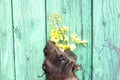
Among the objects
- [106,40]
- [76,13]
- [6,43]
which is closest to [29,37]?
[6,43]

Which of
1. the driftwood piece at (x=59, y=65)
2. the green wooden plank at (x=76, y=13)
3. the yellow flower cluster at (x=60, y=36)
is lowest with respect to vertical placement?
the driftwood piece at (x=59, y=65)

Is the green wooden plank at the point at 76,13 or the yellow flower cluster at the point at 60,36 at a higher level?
the green wooden plank at the point at 76,13

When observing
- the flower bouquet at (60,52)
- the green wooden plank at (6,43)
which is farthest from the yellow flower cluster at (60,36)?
the green wooden plank at (6,43)

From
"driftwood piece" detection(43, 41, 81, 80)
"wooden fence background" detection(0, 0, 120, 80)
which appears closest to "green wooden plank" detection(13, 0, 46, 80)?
"wooden fence background" detection(0, 0, 120, 80)

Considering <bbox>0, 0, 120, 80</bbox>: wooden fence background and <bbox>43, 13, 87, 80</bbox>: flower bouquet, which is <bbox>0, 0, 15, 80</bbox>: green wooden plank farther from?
<bbox>43, 13, 87, 80</bbox>: flower bouquet

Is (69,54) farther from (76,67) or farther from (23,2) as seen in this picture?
(23,2)

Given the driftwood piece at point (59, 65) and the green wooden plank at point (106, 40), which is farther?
the green wooden plank at point (106, 40)

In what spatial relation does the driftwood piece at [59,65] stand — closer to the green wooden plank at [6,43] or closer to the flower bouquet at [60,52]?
the flower bouquet at [60,52]
